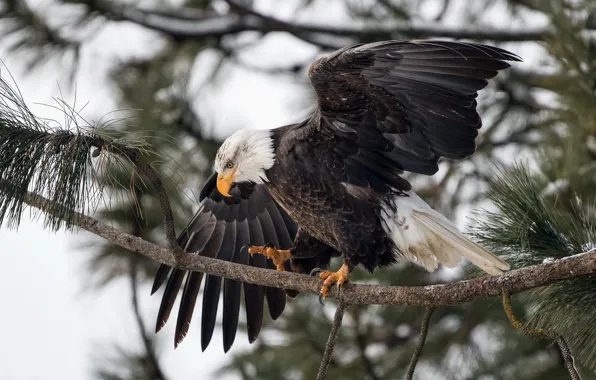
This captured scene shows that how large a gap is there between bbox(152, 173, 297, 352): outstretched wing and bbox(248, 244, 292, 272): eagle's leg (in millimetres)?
244

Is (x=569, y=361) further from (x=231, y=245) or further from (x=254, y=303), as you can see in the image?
(x=231, y=245)

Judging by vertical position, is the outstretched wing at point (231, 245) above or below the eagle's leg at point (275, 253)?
below

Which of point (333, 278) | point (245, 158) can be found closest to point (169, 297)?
point (245, 158)

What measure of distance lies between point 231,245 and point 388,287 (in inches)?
57.7

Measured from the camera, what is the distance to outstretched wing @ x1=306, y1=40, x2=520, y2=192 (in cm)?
308

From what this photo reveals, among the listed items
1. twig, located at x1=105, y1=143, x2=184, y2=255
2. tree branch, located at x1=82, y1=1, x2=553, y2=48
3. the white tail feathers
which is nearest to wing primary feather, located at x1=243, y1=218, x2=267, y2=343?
the white tail feathers

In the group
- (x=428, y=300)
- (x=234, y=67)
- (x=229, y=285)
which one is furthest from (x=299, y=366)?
(x=428, y=300)

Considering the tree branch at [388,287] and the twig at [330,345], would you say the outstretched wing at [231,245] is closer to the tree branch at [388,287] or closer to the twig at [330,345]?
the tree branch at [388,287]

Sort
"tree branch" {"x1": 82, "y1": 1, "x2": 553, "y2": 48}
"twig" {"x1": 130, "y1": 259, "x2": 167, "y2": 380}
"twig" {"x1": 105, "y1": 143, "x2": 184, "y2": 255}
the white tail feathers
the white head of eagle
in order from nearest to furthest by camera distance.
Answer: "twig" {"x1": 105, "y1": 143, "x2": 184, "y2": 255} → the white tail feathers → the white head of eagle → "twig" {"x1": 130, "y1": 259, "x2": 167, "y2": 380} → "tree branch" {"x1": 82, "y1": 1, "x2": 553, "y2": 48}

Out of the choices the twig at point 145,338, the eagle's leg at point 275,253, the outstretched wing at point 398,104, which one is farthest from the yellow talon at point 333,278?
the twig at point 145,338

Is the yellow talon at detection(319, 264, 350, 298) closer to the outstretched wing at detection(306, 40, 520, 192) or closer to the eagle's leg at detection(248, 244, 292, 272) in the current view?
the outstretched wing at detection(306, 40, 520, 192)

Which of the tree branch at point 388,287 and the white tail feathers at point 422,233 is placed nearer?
the tree branch at point 388,287

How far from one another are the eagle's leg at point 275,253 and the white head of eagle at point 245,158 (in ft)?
0.73

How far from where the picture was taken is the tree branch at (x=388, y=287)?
234 cm
